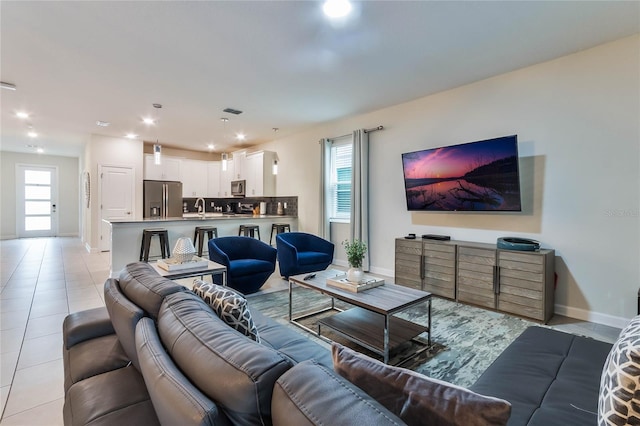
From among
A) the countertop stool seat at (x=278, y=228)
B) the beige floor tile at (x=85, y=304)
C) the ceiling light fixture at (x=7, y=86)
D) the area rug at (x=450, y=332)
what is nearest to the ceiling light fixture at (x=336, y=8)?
the area rug at (x=450, y=332)

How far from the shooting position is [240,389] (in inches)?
29.0

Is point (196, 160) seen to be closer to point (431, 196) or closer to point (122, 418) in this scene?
point (431, 196)

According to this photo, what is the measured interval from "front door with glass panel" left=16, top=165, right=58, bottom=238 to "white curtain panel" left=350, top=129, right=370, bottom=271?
1049 centimetres

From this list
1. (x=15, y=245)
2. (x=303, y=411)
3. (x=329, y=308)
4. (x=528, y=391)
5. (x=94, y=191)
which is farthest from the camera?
(x=15, y=245)

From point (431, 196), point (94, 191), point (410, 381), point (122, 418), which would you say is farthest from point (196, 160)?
point (410, 381)

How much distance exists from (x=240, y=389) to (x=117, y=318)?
99cm

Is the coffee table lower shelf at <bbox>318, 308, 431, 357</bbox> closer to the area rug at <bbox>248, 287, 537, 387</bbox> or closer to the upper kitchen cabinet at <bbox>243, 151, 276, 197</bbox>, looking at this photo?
the area rug at <bbox>248, 287, 537, 387</bbox>

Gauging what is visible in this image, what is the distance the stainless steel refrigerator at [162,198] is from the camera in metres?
7.49

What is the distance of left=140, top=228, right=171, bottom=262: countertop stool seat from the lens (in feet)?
16.0

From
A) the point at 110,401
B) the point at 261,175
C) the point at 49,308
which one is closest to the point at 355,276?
the point at 110,401

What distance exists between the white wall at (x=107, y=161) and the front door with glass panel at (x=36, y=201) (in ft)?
13.7

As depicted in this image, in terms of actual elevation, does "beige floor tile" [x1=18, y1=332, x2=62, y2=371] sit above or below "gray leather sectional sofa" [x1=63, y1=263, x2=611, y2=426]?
below

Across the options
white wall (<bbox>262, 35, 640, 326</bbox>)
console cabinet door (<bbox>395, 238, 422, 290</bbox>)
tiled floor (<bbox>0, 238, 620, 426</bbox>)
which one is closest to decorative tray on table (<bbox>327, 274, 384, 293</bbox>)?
console cabinet door (<bbox>395, 238, 422, 290</bbox>)

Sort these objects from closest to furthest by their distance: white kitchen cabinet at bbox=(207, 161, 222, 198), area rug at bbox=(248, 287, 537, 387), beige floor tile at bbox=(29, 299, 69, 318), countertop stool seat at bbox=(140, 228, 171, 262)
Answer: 1. area rug at bbox=(248, 287, 537, 387)
2. beige floor tile at bbox=(29, 299, 69, 318)
3. countertop stool seat at bbox=(140, 228, 171, 262)
4. white kitchen cabinet at bbox=(207, 161, 222, 198)
